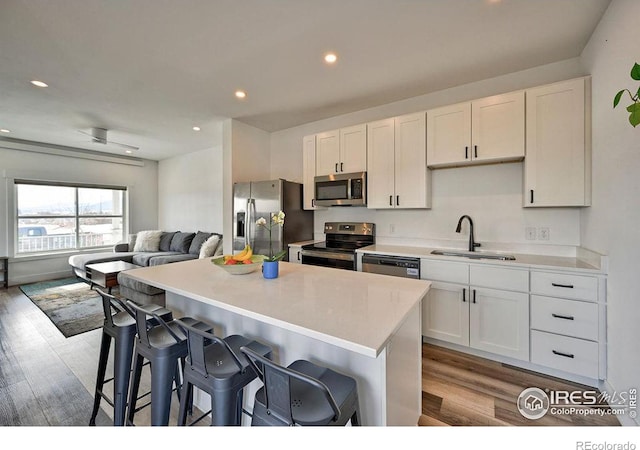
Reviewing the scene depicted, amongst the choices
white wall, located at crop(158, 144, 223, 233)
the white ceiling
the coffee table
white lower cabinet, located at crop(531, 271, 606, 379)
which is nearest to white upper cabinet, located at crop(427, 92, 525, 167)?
the white ceiling

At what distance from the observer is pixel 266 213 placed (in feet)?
11.7

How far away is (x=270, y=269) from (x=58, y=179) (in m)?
6.25

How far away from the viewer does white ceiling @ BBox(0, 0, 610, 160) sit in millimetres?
1823

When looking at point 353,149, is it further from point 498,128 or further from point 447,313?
point 447,313

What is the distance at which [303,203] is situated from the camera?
383 cm

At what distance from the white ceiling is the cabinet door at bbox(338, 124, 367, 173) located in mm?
376

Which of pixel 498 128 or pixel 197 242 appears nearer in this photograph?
pixel 498 128

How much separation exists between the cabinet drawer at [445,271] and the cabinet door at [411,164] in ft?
2.25

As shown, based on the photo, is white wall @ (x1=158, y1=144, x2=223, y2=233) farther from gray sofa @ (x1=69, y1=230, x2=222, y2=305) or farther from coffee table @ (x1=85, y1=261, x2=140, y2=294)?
coffee table @ (x1=85, y1=261, x2=140, y2=294)

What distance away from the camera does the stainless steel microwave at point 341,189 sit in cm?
324

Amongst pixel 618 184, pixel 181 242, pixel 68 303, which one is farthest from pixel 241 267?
pixel 181 242

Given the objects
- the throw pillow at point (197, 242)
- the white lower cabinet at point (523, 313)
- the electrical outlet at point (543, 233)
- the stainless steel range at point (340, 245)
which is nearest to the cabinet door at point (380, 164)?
the stainless steel range at point (340, 245)
